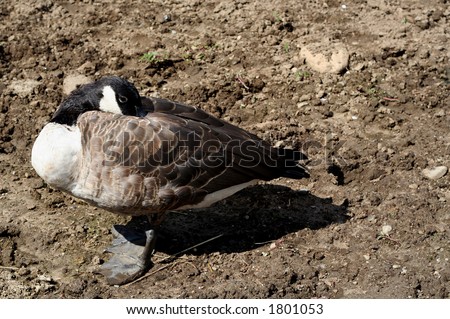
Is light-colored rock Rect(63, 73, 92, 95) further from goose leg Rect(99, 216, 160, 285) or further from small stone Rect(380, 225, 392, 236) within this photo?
small stone Rect(380, 225, 392, 236)

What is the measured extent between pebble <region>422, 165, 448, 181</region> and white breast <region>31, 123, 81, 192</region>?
3.35m

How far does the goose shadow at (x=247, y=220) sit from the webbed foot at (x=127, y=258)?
8.1 inches

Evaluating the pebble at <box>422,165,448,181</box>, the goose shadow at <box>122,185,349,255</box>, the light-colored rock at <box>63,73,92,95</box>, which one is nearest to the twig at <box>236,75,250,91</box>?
the goose shadow at <box>122,185,349,255</box>

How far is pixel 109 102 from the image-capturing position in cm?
580

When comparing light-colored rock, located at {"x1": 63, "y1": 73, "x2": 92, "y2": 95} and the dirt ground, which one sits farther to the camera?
light-colored rock, located at {"x1": 63, "y1": 73, "x2": 92, "y2": 95}

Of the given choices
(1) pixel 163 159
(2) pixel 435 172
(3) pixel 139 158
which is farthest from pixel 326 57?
(3) pixel 139 158

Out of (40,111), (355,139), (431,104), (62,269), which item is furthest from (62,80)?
(431,104)

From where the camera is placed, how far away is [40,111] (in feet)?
24.8

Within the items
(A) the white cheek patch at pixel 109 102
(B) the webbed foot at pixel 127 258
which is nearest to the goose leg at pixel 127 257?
(B) the webbed foot at pixel 127 258

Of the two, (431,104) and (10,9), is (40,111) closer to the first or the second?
(10,9)

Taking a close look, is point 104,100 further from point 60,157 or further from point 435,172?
point 435,172

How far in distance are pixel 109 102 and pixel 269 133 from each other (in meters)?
2.03

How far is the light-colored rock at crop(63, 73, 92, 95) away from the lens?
7.79m

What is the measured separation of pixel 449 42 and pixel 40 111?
4.81 metres
